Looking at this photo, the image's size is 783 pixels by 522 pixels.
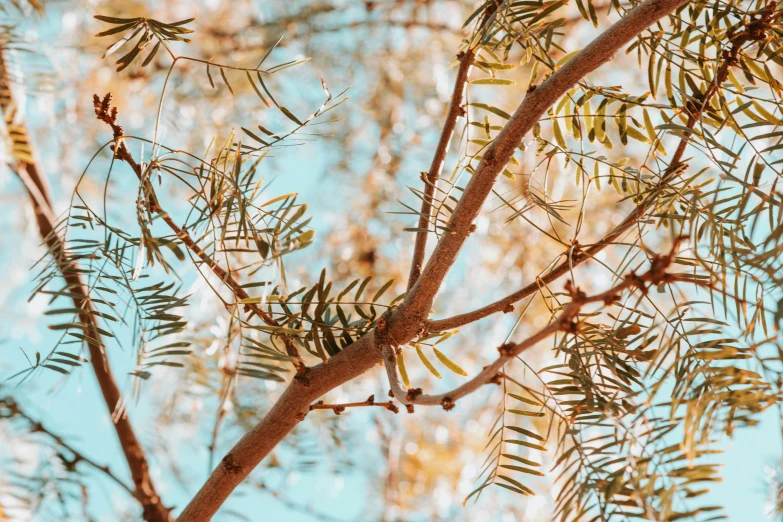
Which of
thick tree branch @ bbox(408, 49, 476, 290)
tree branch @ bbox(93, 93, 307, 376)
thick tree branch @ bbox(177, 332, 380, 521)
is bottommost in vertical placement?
thick tree branch @ bbox(177, 332, 380, 521)

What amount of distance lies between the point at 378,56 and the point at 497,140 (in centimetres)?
105

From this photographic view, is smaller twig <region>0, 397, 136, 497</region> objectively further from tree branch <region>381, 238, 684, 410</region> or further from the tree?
tree branch <region>381, 238, 684, 410</region>

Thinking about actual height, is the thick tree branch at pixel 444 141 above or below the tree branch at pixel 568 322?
above

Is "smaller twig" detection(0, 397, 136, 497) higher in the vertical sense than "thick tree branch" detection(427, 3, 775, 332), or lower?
lower

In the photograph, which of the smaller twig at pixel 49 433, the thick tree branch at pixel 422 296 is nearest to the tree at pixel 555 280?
the thick tree branch at pixel 422 296

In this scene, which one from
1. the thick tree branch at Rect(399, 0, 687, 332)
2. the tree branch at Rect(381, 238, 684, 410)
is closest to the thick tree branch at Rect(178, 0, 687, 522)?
the thick tree branch at Rect(399, 0, 687, 332)

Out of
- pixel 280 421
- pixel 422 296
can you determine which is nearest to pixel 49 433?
pixel 280 421

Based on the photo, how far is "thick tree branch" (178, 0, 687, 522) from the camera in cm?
38

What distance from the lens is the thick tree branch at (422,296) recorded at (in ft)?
1.26

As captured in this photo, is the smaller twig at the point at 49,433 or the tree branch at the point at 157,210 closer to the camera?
the tree branch at the point at 157,210

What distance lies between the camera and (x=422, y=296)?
0.42 metres

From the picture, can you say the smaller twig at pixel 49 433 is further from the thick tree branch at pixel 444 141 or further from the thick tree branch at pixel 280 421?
the thick tree branch at pixel 444 141

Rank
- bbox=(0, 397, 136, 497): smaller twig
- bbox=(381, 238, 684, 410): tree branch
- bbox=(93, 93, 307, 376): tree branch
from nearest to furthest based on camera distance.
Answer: bbox=(381, 238, 684, 410): tree branch < bbox=(93, 93, 307, 376): tree branch < bbox=(0, 397, 136, 497): smaller twig

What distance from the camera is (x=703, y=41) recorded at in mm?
462
